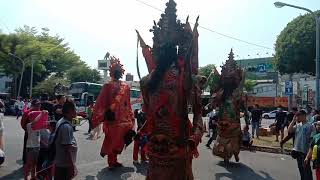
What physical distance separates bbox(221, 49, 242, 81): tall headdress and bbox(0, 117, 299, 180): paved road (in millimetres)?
2197

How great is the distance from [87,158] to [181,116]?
7.29 metres

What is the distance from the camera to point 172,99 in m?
5.75

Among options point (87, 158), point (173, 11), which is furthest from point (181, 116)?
point (87, 158)

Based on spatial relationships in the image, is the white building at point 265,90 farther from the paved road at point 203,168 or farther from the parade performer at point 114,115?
the parade performer at point 114,115

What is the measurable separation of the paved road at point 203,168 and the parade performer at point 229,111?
0.45 meters

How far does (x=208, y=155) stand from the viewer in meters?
14.1

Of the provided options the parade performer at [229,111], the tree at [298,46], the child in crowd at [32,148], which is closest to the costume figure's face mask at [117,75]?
the child in crowd at [32,148]

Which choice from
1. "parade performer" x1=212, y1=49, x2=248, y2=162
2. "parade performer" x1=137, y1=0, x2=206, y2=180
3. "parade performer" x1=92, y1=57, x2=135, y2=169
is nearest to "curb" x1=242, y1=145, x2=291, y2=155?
"parade performer" x1=212, y1=49, x2=248, y2=162

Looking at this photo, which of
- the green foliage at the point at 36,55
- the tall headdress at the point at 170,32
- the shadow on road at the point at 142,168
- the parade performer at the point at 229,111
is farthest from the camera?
the green foliage at the point at 36,55

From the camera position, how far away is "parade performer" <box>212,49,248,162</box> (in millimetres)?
11812

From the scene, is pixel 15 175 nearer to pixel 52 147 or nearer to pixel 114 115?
pixel 114 115

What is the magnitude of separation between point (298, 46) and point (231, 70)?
24.6 metres

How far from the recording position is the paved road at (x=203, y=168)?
1004 cm

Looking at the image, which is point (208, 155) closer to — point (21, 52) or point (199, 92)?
point (199, 92)
